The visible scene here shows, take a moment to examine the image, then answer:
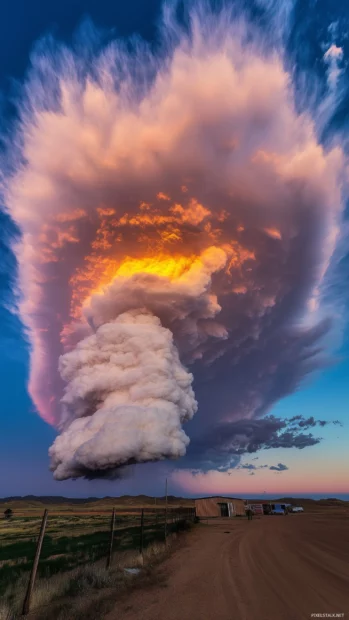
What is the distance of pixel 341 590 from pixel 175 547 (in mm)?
13482

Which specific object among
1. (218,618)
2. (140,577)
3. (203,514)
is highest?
(203,514)

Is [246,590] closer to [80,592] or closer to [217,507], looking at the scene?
[80,592]

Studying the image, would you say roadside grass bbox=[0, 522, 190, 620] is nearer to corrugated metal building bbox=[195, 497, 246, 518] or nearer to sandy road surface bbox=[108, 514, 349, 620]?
sandy road surface bbox=[108, 514, 349, 620]

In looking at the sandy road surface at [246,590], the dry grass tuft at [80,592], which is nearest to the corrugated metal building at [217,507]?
the sandy road surface at [246,590]

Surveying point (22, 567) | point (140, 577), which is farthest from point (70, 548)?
point (140, 577)

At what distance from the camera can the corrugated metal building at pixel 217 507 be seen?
66.2 m

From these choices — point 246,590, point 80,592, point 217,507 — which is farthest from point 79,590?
point 217,507

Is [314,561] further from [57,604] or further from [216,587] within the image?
[57,604]

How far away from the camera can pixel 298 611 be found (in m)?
8.38

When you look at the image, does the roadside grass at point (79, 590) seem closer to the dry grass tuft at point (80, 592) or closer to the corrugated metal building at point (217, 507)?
the dry grass tuft at point (80, 592)

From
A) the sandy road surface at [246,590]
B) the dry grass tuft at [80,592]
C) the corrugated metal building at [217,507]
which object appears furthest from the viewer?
the corrugated metal building at [217,507]

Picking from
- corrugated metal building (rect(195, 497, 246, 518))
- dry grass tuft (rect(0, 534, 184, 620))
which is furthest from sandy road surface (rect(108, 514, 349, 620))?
corrugated metal building (rect(195, 497, 246, 518))

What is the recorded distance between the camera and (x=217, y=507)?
69562 mm

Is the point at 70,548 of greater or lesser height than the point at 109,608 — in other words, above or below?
above
